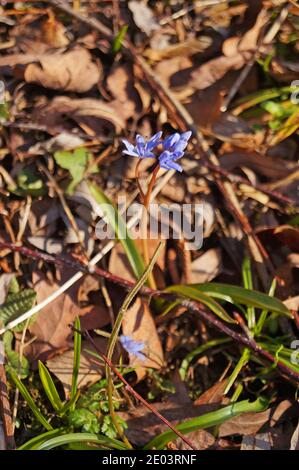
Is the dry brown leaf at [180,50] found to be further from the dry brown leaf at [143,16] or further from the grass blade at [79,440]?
the grass blade at [79,440]

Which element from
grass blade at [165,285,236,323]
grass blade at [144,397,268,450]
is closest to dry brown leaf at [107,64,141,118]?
grass blade at [165,285,236,323]

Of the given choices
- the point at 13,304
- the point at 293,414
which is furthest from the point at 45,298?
the point at 293,414

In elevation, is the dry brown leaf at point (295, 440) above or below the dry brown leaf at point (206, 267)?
below

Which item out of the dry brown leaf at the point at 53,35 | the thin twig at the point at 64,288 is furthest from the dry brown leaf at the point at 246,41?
the thin twig at the point at 64,288

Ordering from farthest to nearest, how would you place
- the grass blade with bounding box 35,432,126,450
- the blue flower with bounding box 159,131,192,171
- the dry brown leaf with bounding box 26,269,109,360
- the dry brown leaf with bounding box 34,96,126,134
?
the dry brown leaf with bounding box 34,96,126,134, the dry brown leaf with bounding box 26,269,109,360, the grass blade with bounding box 35,432,126,450, the blue flower with bounding box 159,131,192,171

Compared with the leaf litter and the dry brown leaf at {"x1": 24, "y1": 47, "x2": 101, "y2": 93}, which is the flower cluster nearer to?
the leaf litter

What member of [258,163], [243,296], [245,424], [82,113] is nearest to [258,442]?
[245,424]

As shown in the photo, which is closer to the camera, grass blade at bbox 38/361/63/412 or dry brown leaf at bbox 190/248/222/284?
grass blade at bbox 38/361/63/412
